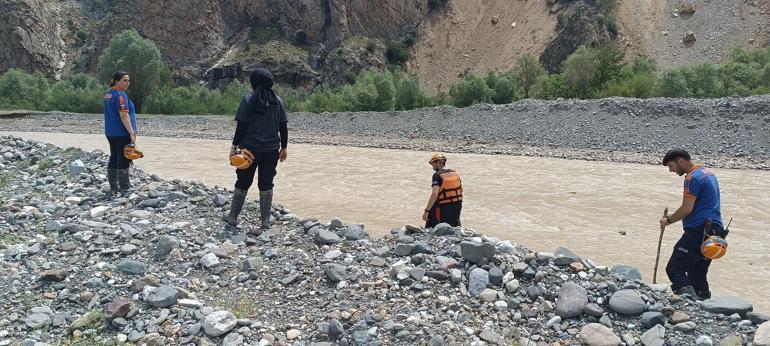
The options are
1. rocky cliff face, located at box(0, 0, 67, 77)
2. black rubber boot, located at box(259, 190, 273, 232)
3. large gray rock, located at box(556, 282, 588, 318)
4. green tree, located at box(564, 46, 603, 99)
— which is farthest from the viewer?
rocky cliff face, located at box(0, 0, 67, 77)

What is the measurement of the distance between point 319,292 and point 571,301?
217cm

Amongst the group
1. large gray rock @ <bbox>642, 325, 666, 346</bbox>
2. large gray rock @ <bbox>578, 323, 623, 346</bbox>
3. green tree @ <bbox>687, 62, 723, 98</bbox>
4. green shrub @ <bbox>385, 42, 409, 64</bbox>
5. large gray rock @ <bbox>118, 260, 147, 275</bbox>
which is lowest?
large gray rock @ <bbox>118, 260, 147, 275</bbox>

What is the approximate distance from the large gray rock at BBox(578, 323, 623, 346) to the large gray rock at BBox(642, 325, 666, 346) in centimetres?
19

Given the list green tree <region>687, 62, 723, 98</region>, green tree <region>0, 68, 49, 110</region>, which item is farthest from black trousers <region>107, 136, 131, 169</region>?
green tree <region>0, 68, 49, 110</region>

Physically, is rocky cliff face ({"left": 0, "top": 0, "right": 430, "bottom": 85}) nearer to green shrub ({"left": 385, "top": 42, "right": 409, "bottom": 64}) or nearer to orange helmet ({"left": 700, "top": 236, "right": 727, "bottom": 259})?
green shrub ({"left": 385, "top": 42, "right": 409, "bottom": 64})

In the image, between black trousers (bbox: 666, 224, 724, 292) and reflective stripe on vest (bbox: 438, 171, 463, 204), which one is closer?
black trousers (bbox: 666, 224, 724, 292)

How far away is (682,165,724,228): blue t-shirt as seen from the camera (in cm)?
563

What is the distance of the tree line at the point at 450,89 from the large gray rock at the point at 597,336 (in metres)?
33.6

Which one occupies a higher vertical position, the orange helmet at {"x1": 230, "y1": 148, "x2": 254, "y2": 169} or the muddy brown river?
the orange helmet at {"x1": 230, "y1": 148, "x2": 254, "y2": 169}

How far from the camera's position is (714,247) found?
5484 millimetres

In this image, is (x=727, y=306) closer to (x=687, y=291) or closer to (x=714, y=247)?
(x=687, y=291)

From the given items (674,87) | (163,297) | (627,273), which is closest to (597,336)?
(627,273)

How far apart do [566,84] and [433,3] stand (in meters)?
43.0

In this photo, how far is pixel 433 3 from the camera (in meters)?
80.7
